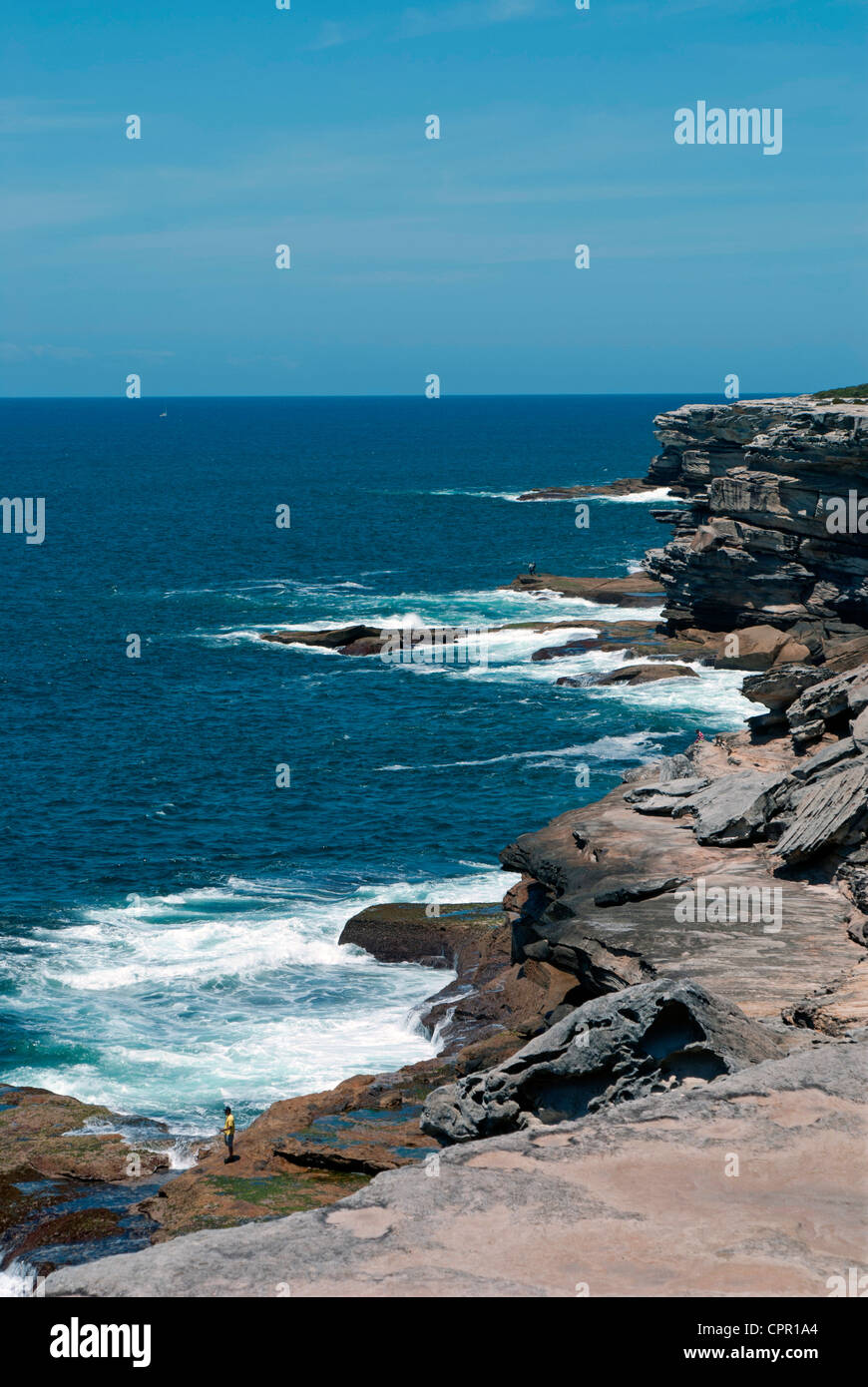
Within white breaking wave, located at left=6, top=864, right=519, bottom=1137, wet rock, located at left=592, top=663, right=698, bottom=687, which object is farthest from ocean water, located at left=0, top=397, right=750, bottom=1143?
wet rock, located at left=592, top=663, right=698, bottom=687

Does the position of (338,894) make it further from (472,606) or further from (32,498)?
(32,498)

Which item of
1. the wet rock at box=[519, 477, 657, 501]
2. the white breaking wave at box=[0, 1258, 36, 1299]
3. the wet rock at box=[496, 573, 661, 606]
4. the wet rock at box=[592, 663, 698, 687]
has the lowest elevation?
the white breaking wave at box=[0, 1258, 36, 1299]

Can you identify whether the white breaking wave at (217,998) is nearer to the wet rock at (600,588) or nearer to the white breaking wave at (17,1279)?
the white breaking wave at (17,1279)

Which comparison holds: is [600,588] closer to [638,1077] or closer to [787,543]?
[787,543]

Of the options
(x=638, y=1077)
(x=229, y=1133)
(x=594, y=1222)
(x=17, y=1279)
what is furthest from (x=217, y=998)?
(x=594, y=1222)

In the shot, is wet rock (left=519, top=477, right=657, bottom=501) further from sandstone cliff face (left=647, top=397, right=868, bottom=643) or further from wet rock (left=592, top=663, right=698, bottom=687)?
wet rock (left=592, top=663, right=698, bottom=687)

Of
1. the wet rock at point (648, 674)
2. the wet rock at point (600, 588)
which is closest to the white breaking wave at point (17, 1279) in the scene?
the wet rock at point (648, 674)
